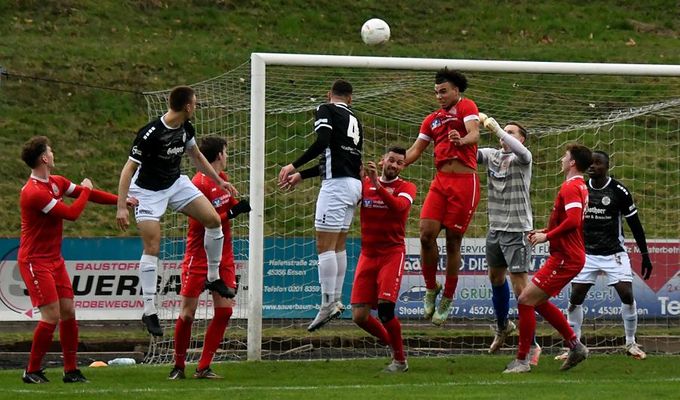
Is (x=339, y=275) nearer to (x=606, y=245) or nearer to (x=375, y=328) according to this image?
(x=375, y=328)

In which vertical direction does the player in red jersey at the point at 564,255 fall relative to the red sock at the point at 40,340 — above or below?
above

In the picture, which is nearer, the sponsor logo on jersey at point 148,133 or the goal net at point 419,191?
the sponsor logo on jersey at point 148,133

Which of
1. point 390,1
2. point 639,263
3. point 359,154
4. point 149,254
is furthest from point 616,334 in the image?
point 390,1

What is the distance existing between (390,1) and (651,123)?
18.0 meters

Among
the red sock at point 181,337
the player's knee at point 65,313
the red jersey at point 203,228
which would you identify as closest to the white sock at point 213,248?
the red jersey at point 203,228

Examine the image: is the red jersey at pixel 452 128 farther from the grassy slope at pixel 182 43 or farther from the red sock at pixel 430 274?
the grassy slope at pixel 182 43

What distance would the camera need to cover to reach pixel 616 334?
62.5 ft

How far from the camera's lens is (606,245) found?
15.5 metres

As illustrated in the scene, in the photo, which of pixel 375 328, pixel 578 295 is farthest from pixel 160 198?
pixel 578 295

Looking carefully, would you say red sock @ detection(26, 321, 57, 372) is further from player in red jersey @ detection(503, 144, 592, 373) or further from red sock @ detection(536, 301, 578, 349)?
A: red sock @ detection(536, 301, 578, 349)

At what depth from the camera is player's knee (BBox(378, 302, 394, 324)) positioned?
13133 millimetres

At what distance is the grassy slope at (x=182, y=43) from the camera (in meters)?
26.3

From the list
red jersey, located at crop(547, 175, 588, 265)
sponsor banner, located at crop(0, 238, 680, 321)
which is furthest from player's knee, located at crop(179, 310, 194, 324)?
sponsor banner, located at crop(0, 238, 680, 321)

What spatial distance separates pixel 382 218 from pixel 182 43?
19.5 meters
